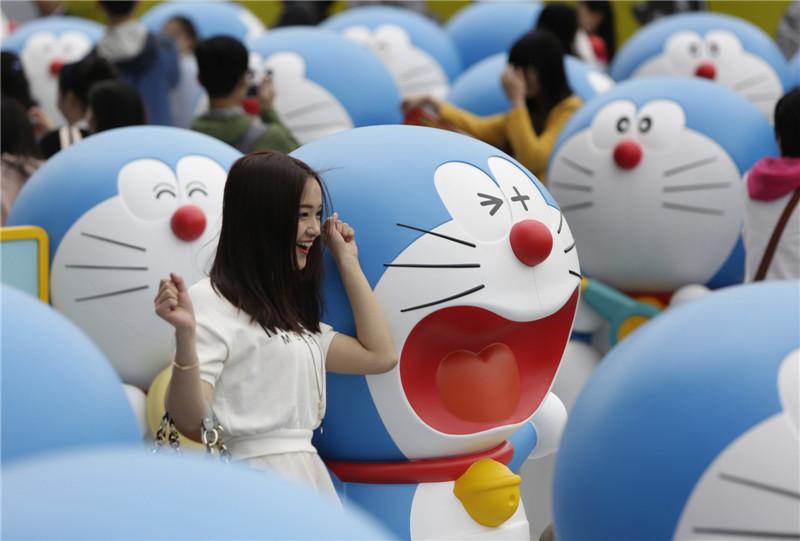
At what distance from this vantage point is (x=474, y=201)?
3.08 m

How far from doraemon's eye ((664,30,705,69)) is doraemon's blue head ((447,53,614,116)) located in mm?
622

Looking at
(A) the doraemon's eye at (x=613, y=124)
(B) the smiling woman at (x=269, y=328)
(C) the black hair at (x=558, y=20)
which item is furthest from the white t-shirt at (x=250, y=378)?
(C) the black hair at (x=558, y=20)

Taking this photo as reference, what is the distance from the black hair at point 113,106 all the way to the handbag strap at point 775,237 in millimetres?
2712

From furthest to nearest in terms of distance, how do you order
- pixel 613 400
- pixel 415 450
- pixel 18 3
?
pixel 18 3, pixel 415 450, pixel 613 400

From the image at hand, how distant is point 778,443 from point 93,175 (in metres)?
2.66

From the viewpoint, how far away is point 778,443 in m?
1.96

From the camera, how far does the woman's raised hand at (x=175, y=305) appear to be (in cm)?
243

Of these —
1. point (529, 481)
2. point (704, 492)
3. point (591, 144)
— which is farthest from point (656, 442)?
point (591, 144)

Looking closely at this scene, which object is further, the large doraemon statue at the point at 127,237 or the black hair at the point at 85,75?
the black hair at the point at 85,75

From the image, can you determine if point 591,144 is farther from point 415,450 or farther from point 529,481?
point 415,450

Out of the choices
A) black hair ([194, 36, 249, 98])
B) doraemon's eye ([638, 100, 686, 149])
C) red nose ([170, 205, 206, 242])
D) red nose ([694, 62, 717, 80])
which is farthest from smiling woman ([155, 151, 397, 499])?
red nose ([694, 62, 717, 80])

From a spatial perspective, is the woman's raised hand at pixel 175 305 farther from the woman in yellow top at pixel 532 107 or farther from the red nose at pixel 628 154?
the woman in yellow top at pixel 532 107

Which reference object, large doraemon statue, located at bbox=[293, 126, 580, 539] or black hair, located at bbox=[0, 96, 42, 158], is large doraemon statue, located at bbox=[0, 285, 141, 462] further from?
black hair, located at bbox=[0, 96, 42, 158]

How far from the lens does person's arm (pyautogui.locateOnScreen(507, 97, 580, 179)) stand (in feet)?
17.6
